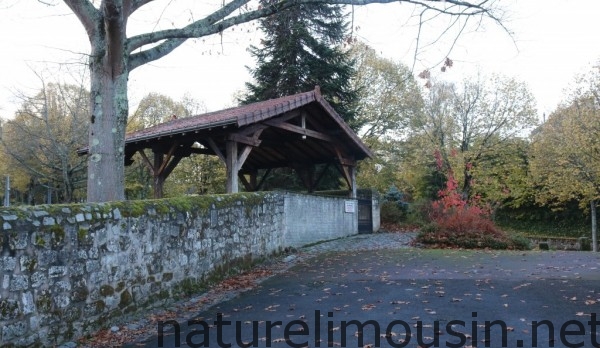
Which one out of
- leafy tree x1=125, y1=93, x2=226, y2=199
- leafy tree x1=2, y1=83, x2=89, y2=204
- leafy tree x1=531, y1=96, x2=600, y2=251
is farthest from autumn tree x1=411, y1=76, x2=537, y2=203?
leafy tree x1=2, y1=83, x2=89, y2=204

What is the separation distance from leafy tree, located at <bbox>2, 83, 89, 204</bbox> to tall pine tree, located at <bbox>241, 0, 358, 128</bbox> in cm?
833

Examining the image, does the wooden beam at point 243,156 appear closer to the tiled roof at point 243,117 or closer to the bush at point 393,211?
the tiled roof at point 243,117

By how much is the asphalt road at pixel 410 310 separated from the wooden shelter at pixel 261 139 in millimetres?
4375

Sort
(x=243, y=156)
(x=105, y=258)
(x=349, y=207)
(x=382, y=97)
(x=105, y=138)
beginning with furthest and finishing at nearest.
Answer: (x=382, y=97)
(x=349, y=207)
(x=243, y=156)
(x=105, y=138)
(x=105, y=258)

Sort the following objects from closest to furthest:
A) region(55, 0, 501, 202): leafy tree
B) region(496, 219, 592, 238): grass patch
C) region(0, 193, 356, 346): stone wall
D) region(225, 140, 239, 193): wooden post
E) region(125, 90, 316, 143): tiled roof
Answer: region(0, 193, 356, 346): stone wall, region(55, 0, 501, 202): leafy tree, region(125, 90, 316, 143): tiled roof, region(225, 140, 239, 193): wooden post, region(496, 219, 592, 238): grass patch

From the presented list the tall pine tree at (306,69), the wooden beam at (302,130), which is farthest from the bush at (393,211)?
the wooden beam at (302,130)

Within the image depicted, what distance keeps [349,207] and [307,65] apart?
7595 millimetres

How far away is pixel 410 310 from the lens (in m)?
6.09

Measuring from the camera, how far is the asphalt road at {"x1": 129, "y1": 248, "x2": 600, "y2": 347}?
16.3ft

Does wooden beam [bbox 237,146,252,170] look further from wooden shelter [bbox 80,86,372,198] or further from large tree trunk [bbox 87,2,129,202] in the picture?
large tree trunk [bbox 87,2,129,202]

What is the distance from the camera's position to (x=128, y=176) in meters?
30.3

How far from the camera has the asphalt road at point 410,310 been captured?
4965 millimetres

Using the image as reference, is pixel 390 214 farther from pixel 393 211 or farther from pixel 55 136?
pixel 55 136

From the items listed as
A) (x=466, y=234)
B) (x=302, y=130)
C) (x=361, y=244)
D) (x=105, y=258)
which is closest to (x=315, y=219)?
(x=361, y=244)
